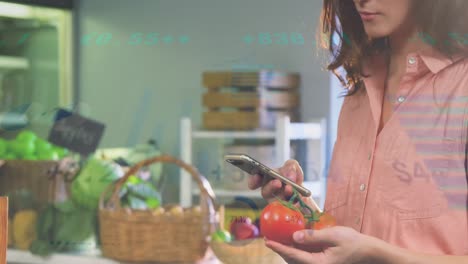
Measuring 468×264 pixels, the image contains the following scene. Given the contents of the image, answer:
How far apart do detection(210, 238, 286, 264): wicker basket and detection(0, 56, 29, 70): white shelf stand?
34 cm

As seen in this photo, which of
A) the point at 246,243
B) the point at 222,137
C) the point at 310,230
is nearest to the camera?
the point at 310,230

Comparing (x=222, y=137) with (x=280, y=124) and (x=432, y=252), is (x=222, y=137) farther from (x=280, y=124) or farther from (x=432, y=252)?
(x=432, y=252)

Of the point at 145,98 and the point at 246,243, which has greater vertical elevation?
the point at 145,98

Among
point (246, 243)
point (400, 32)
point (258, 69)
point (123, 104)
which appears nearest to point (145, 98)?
point (123, 104)

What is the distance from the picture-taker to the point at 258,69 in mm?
1353

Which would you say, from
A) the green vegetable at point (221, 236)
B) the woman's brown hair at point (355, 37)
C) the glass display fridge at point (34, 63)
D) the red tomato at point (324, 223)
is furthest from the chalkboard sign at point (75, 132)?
the red tomato at point (324, 223)

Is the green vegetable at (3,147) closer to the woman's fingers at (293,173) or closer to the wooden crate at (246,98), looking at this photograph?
the wooden crate at (246,98)

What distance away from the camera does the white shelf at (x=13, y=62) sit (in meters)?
1.13

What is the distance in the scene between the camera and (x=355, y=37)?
75 cm

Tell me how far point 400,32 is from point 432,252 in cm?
17

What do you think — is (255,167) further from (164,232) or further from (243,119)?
(243,119)

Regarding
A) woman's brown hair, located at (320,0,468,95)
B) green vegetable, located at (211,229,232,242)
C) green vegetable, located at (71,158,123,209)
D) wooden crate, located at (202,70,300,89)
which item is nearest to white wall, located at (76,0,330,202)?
wooden crate, located at (202,70,300,89)

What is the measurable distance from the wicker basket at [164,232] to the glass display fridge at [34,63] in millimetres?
203

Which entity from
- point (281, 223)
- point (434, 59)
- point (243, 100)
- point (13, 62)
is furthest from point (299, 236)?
point (243, 100)
